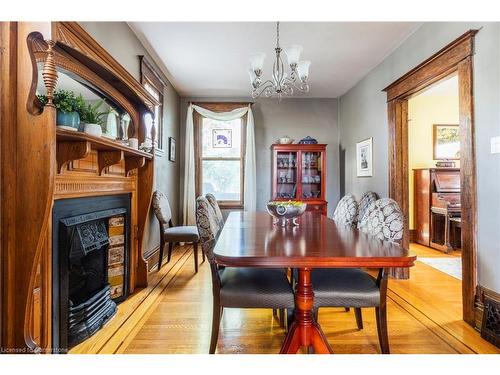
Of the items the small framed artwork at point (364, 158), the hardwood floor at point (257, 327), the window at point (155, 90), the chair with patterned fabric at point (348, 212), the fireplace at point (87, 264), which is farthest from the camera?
the small framed artwork at point (364, 158)

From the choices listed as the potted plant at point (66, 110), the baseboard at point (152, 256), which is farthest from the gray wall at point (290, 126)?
the potted plant at point (66, 110)

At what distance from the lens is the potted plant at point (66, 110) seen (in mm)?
1527

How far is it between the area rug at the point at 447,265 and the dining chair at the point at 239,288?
2.58 metres

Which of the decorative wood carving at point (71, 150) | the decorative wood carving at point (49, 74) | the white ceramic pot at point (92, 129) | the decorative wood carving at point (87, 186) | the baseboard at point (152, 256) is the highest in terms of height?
the decorative wood carving at point (49, 74)

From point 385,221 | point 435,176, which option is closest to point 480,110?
point 385,221

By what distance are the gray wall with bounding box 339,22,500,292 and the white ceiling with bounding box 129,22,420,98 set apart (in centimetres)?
19

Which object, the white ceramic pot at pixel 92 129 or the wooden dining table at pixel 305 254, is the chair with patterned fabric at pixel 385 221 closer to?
the wooden dining table at pixel 305 254

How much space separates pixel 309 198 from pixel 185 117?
2565 mm

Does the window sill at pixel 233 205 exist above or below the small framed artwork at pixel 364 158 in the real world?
below

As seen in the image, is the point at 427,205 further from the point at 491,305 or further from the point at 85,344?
the point at 85,344

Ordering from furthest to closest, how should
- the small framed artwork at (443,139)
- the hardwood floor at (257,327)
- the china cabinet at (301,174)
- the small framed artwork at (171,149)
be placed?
the small framed artwork at (443,139) < the china cabinet at (301,174) < the small framed artwork at (171,149) < the hardwood floor at (257,327)
